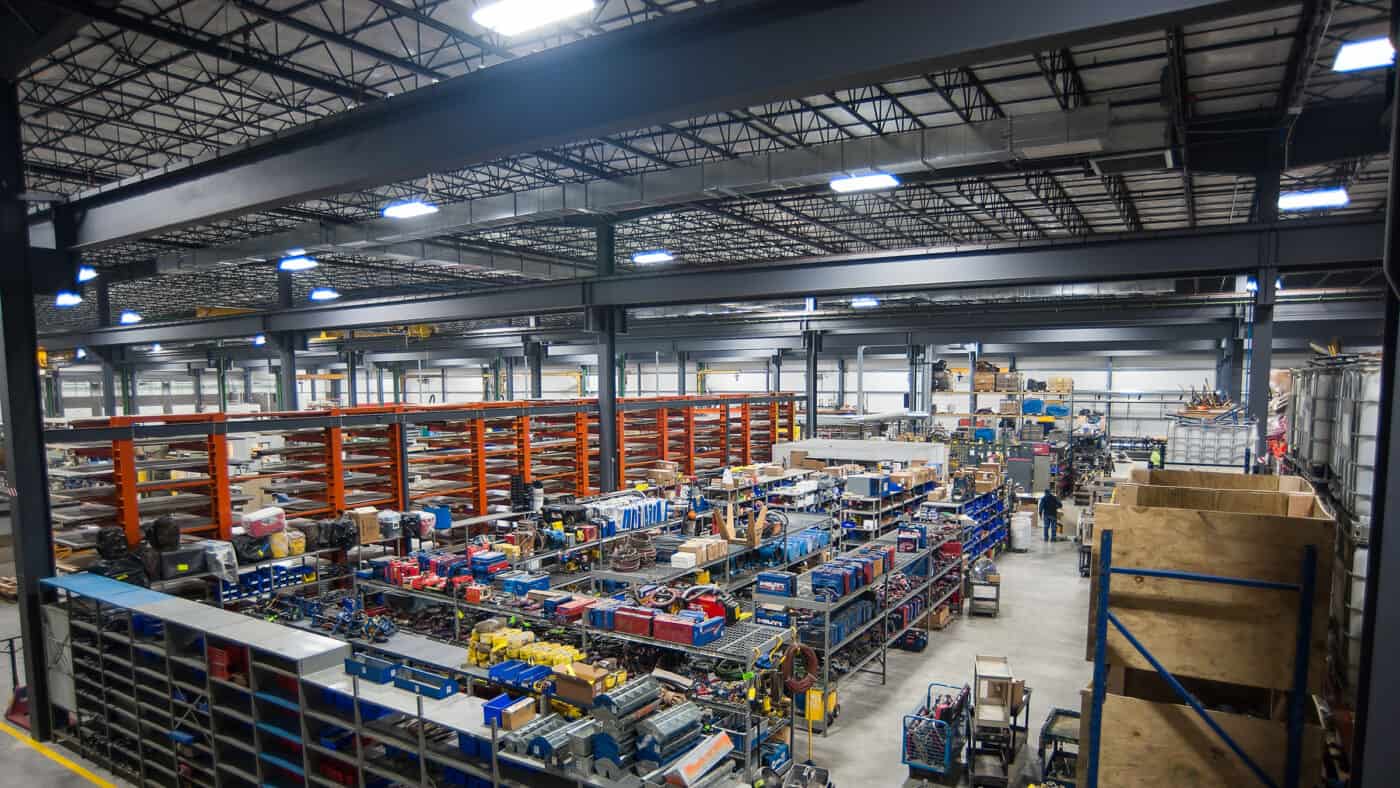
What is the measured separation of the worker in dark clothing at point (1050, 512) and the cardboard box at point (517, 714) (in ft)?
61.0

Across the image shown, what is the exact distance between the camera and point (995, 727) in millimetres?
8383

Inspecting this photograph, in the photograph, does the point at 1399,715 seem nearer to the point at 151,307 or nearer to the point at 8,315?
the point at 8,315

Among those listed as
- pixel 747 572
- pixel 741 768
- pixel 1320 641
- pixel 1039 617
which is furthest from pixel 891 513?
pixel 1320 641

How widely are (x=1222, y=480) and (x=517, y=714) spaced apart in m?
5.90

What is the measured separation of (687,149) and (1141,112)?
771 centimetres

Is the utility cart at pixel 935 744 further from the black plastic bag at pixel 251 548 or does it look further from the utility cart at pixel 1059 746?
the black plastic bag at pixel 251 548

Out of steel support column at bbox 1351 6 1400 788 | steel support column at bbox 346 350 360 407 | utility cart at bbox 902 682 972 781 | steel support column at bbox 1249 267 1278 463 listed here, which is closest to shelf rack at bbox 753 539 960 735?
utility cart at bbox 902 682 972 781

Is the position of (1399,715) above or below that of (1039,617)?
above

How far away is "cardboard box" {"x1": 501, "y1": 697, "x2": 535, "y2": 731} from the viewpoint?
5.71m

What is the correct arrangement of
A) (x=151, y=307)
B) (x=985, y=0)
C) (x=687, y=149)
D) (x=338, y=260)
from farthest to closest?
(x=151, y=307) < (x=338, y=260) < (x=687, y=149) < (x=985, y=0)

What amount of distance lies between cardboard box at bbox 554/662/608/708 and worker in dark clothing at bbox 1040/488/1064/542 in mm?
17929

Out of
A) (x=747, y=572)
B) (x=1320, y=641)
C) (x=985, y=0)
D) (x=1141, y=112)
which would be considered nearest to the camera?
(x=1320, y=641)

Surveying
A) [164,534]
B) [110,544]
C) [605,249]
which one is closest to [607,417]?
[605,249]

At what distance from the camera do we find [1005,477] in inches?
882
